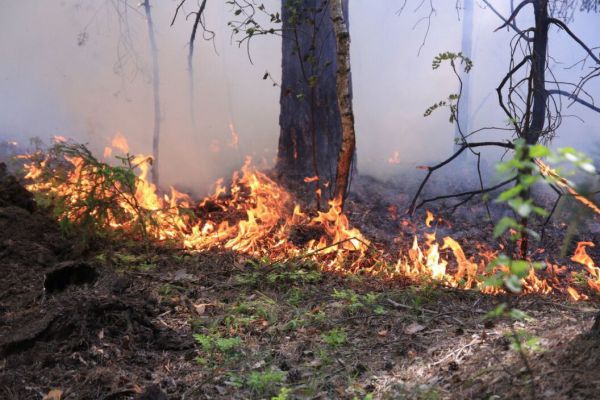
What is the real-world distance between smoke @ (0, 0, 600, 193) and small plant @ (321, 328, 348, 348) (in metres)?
5.84

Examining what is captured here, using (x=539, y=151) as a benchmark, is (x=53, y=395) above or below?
below

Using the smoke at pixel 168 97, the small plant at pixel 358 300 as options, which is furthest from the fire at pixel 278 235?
the smoke at pixel 168 97

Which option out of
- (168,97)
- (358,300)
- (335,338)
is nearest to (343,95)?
(358,300)

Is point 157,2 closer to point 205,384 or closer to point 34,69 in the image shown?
point 34,69

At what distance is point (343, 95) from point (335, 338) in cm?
306

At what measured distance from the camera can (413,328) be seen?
369 cm

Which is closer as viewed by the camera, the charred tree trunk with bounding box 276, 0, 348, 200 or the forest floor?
the forest floor

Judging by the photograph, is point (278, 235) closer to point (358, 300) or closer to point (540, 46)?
point (358, 300)

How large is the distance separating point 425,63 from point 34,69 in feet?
43.8

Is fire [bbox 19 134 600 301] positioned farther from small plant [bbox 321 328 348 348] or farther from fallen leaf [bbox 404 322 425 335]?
small plant [bbox 321 328 348 348]

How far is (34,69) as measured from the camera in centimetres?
1398

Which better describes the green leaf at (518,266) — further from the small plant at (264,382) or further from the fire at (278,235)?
the fire at (278,235)

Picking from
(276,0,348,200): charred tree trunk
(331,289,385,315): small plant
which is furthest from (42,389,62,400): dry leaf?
(276,0,348,200): charred tree trunk

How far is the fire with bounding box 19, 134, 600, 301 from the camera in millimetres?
4926
